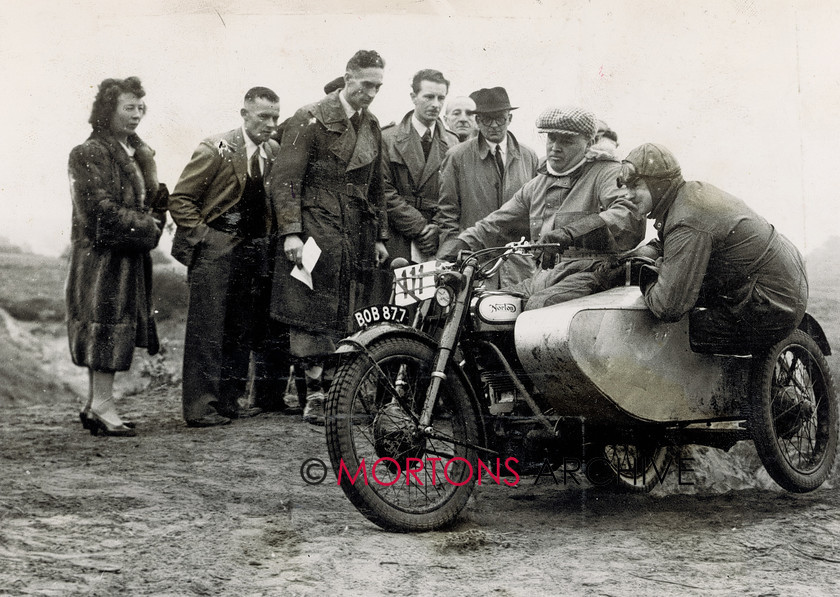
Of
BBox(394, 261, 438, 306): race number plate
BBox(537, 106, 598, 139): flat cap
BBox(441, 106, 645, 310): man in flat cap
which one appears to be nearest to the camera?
BBox(394, 261, 438, 306): race number plate

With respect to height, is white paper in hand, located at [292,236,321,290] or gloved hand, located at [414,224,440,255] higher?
gloved hand, located at [414,224,440,255]

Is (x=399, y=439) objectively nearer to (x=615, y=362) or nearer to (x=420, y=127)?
(x=615, y=362)

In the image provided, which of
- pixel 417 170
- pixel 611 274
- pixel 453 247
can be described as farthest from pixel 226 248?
pixel 611 274

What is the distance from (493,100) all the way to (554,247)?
184cm

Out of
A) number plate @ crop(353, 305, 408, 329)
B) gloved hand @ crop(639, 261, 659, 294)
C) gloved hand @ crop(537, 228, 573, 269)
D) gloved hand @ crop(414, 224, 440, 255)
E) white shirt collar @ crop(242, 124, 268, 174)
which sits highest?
white shirt collar @ crop(242, 124, 268, 174)

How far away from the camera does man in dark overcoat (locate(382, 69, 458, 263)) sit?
5637 millimetres

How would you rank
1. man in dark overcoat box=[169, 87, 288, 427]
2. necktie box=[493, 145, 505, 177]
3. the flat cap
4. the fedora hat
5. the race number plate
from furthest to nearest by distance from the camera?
necktie box=[493, 145, 505, 177] → the fedora hat → man in dark overcoat box=[169, 87, 288, 427] → the flat cap → the race number plate

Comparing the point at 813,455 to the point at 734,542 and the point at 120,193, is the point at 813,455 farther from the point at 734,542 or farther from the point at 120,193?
the point at 120,193

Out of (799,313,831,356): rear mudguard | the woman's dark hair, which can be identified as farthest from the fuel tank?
the woman's dark hair

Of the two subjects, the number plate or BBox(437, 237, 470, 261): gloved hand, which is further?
BBox(437, 237, 470, 261): gloved hand

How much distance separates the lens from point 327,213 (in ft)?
17.4

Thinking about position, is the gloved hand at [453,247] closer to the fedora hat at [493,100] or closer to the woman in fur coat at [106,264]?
the fedora hat at [493,100]

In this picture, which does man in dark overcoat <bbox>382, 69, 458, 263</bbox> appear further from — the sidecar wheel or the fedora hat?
the sidecar wheel

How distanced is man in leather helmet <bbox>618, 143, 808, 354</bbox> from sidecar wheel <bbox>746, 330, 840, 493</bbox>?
0.22 m
